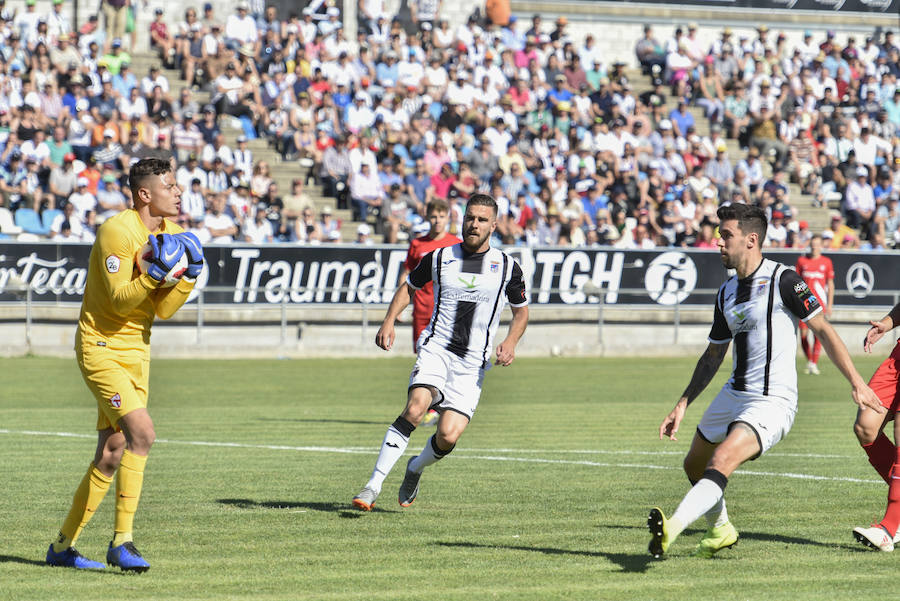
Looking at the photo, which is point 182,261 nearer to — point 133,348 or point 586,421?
point 133,348

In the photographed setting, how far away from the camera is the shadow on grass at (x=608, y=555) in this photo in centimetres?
769

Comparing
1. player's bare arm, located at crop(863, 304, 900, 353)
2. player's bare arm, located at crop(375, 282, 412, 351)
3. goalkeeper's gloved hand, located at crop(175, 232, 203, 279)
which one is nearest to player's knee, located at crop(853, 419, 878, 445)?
player's bare arm, located at crop(863, 304, 900, 353)

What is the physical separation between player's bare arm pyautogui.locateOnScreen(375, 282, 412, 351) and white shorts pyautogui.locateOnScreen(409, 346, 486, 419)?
25 centimetres

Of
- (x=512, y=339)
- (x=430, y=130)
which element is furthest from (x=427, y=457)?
(x=430, y=130)

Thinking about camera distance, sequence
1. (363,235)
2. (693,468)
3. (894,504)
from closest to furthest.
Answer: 1. (693,468)
2. (894,504)
3. (363,235)

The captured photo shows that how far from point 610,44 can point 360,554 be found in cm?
3331

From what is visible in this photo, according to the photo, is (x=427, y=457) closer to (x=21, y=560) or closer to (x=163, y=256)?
(x=21, y=560)

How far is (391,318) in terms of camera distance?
32.7 feet

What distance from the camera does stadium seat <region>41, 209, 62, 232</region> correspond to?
25.6 m

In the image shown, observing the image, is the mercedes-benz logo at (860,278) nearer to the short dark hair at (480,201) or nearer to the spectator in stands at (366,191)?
the spectator in stands at (366,191)

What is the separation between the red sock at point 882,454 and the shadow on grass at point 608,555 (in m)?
1.75

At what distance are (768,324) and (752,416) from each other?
1.75ft

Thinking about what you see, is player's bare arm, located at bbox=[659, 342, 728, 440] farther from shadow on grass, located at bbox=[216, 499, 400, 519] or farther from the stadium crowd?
the stadium crowd

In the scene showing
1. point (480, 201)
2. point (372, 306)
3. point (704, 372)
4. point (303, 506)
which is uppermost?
point (480, 201)
